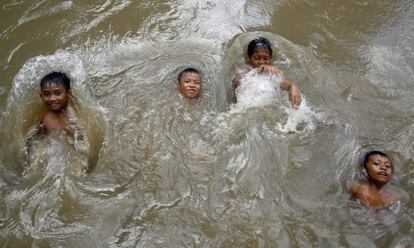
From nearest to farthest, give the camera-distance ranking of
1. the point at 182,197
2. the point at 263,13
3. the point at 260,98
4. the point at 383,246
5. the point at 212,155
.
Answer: the point at 383,246 → the point at 182,197 → the point at 212,155 → the point at 260,98 → the point at 263,13

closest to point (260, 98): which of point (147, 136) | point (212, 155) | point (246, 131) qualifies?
point (246, 131)

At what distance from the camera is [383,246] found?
144 inches

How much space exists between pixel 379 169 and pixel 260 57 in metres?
1.90

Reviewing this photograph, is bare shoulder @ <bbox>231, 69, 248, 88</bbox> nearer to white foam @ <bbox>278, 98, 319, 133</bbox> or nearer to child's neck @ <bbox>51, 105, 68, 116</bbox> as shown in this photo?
white foam @ <bbox>278, 98, 319, 133</bbox>

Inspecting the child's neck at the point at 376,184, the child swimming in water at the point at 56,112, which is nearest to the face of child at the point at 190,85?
the child swimming in water at the point at 56,112

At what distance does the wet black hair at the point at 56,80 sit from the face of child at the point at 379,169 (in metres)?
3.03

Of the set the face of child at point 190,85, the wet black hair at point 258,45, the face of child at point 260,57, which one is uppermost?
the wet black hair at point 258,45

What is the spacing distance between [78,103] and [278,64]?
2.34m

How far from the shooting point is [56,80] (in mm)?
4426

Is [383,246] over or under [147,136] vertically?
under

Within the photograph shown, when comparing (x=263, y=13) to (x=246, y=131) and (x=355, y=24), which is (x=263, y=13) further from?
(x=246, y=131)

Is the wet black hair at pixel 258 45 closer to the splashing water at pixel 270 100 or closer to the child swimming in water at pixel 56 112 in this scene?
the splashing water at pixel 270 100

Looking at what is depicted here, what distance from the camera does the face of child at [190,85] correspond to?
4.96m

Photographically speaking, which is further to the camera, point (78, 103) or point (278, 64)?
point (278, 64)
